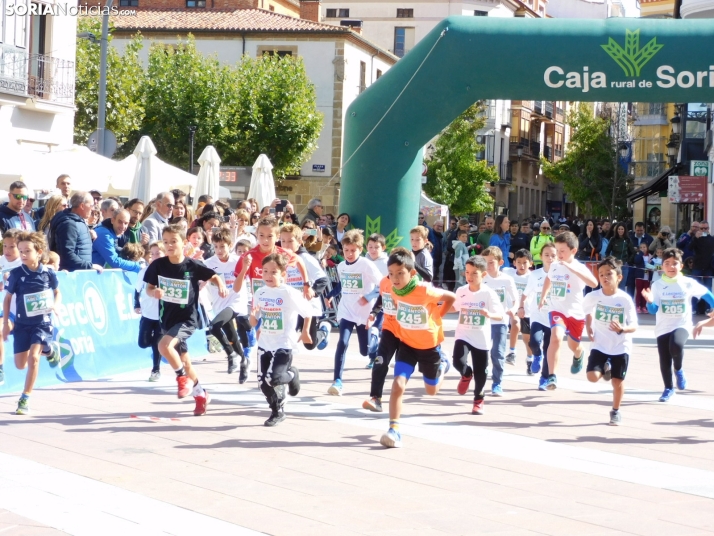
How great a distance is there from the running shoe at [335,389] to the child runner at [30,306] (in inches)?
109

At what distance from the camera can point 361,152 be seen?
52.5 feet

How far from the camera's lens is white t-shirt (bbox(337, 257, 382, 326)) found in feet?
36.3

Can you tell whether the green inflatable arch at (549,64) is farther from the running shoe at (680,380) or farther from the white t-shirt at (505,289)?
the running shoe at (680,380)

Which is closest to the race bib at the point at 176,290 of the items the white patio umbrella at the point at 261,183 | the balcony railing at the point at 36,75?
the white patio umbrella at the point at 261,183

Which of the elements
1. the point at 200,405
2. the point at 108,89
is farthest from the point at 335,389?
the point at 108,89

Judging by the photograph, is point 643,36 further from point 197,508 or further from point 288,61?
point 288,61

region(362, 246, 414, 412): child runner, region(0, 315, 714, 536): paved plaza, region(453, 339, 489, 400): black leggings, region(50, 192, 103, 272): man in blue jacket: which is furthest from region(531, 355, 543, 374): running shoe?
region(50, 192, 103, 272): man in blue jacket

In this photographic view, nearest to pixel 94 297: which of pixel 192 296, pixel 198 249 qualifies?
pixel 198 249

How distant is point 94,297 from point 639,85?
7.93m

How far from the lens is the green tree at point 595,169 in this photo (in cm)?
5303

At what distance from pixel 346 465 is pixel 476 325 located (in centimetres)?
283

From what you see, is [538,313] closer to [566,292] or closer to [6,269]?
[566,292]

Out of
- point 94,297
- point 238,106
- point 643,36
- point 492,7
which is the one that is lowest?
point 94,297

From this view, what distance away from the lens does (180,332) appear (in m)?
9.26
